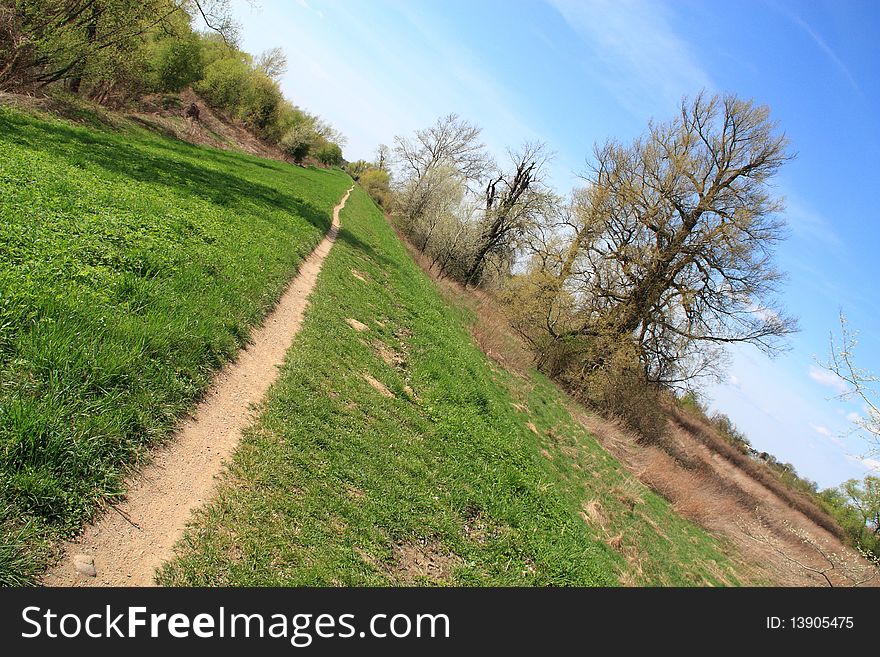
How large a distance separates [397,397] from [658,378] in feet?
69.8

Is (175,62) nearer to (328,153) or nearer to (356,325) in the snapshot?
(356,325)

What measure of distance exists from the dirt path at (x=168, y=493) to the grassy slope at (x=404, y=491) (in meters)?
0.18

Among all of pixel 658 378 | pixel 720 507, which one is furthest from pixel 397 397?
pixel 658 378

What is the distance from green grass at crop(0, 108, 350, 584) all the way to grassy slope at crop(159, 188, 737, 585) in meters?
0.95

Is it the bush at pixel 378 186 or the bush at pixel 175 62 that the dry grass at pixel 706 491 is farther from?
the bush at pixel 378 186

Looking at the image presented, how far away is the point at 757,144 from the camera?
73.5 feet

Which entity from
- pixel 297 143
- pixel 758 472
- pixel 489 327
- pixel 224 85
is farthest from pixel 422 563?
pixel 297 143

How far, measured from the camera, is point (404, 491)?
19.6 ft

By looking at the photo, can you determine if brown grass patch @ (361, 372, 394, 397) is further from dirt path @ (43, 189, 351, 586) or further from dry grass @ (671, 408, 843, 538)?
dry grass @ (671, 408, 843, 538)

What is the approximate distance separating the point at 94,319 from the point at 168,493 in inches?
89.1
